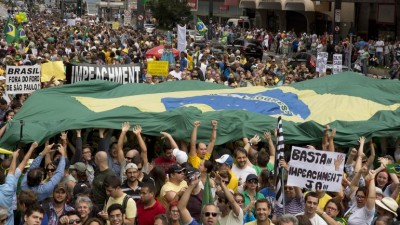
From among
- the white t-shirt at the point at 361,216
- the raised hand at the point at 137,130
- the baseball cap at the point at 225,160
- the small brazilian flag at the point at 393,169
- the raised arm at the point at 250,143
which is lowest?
the white t-shirt at the point at 361,216

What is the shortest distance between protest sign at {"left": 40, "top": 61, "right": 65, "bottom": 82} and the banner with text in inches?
70.1

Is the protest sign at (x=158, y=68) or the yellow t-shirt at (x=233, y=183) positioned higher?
the protest sign at (x=158, y=68)

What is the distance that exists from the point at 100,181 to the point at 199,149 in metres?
2.14

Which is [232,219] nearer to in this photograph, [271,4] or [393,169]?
[393,169]

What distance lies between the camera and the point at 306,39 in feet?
152

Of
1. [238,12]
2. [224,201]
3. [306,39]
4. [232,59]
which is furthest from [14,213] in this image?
[238,12]

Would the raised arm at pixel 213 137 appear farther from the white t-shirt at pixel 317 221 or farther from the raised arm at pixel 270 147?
the white t-shirt at pixel 317 221

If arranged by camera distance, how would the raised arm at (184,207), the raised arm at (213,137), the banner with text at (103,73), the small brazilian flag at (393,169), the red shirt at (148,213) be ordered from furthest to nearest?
the banner with text at (103,73) → the raised arm at (213,137) → the small brazilian flag at (393,169) → the red shirt at (148,213) → the raised arm at (184,207)

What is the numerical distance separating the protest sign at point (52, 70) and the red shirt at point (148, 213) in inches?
424

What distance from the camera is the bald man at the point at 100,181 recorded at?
1063cm

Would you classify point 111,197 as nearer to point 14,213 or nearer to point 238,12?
point 14,213

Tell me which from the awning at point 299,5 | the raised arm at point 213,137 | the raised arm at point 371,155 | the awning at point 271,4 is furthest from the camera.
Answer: the awning at point 271,4

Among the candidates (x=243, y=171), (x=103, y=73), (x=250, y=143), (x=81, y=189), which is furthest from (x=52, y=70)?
(x=81, y=189)

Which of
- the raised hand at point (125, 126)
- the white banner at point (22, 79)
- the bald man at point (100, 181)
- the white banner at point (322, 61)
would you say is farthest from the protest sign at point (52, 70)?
Answer: the bald man at point (100, 181)
